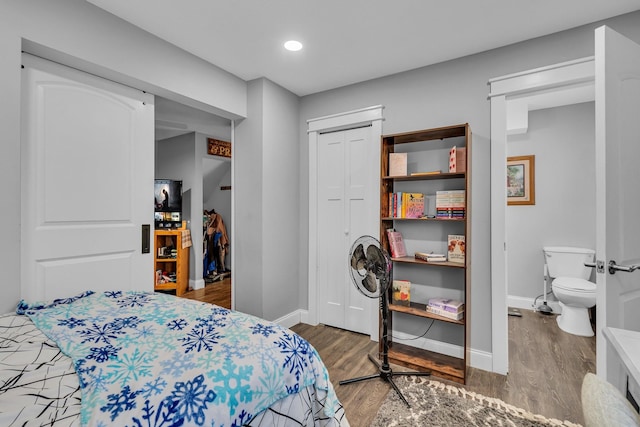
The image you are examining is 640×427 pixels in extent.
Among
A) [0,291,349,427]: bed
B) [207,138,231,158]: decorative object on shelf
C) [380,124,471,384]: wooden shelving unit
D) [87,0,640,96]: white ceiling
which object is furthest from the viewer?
[207,138,231,158]: decorative object on shelf

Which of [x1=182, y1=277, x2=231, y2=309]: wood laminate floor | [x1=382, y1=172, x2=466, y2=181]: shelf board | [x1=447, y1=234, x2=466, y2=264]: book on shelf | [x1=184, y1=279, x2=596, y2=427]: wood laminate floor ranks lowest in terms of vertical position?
[x1=184, y1=279, x2=596, y2=427]: wood laminate floor

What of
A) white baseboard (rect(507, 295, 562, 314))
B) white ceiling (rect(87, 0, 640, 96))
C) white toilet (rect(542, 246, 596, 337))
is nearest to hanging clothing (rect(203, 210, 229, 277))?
white ceiling (rect(87, 0, 640, 96))

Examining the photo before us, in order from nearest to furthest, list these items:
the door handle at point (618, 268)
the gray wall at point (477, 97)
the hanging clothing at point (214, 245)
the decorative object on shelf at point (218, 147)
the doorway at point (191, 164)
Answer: the door handle at point (618, 268) → the gray wall at point (477, 97) → the doorway at point (191, 164) → the decorative object on shelf at point (218, 147) → the hanging clothing at point (214, 245)

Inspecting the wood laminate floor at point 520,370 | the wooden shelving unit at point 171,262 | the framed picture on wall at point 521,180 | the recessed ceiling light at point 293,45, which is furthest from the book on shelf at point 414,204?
the wooden shelving unit at point 171,262

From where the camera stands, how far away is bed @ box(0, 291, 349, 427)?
812 millimetres

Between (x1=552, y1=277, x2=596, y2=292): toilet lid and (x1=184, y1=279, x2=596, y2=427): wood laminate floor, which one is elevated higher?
(x1=552, y1=277, x2=596, y2=292): toilet lid

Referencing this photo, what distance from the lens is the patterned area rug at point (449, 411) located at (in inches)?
69.8

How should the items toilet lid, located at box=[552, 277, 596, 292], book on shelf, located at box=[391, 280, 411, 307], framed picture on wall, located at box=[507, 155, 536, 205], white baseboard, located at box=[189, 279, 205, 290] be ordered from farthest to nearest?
white baseboard, located at box=[189, 279, 205, 290] → framed picture on wall, located at box=[507, 155, 536, 205] → toilet lid, located at box=[552, 277, 596, 292] → book on shelf, located at box=[391, 280, 411, 307]

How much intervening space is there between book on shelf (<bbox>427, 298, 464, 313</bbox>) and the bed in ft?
4.49

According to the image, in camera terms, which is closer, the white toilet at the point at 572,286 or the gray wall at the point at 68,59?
the gray wall at the point at 68,59

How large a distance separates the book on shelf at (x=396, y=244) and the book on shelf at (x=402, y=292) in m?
0.24

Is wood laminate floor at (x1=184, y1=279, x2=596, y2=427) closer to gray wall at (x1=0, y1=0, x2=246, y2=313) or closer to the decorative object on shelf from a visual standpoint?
gray wall at (x1=0, y1=0, x2=246, y2=313)

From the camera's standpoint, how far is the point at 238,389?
0.96 m

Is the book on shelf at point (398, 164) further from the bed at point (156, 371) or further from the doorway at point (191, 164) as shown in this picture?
the doorway at point (191, 164)
